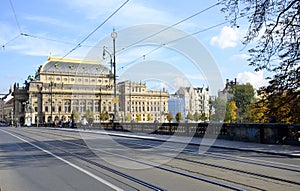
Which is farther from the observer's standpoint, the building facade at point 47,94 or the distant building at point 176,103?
the building facade at point 47,94

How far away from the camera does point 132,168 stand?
11.8 m

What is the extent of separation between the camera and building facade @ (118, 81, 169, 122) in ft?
150

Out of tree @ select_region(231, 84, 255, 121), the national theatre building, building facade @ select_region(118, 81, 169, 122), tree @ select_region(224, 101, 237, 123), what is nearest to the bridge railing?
building facade @ select_region(118, 81, 169, 122)

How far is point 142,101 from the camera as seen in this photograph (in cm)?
5684

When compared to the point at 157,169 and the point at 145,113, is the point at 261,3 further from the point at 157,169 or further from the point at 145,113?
the point at 145,113

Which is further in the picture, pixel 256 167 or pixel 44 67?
pixel 44 67

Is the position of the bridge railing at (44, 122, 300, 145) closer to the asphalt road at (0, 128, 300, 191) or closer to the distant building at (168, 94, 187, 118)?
the asphalt road at (0, 128, 300, 191)

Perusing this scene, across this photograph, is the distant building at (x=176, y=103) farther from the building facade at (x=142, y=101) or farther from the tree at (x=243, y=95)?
the tree at (x=243, y=95)

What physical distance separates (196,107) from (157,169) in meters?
66.8

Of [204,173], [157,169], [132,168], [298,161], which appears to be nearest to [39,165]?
[132,168]

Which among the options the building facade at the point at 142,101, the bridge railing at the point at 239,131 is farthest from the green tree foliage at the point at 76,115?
the bridge railing at the point at 239,131

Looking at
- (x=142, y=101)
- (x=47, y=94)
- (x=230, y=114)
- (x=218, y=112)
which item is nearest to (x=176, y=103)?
(x=142, y=101)

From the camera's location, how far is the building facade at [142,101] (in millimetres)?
45644

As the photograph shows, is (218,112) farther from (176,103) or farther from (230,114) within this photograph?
(230,114)
